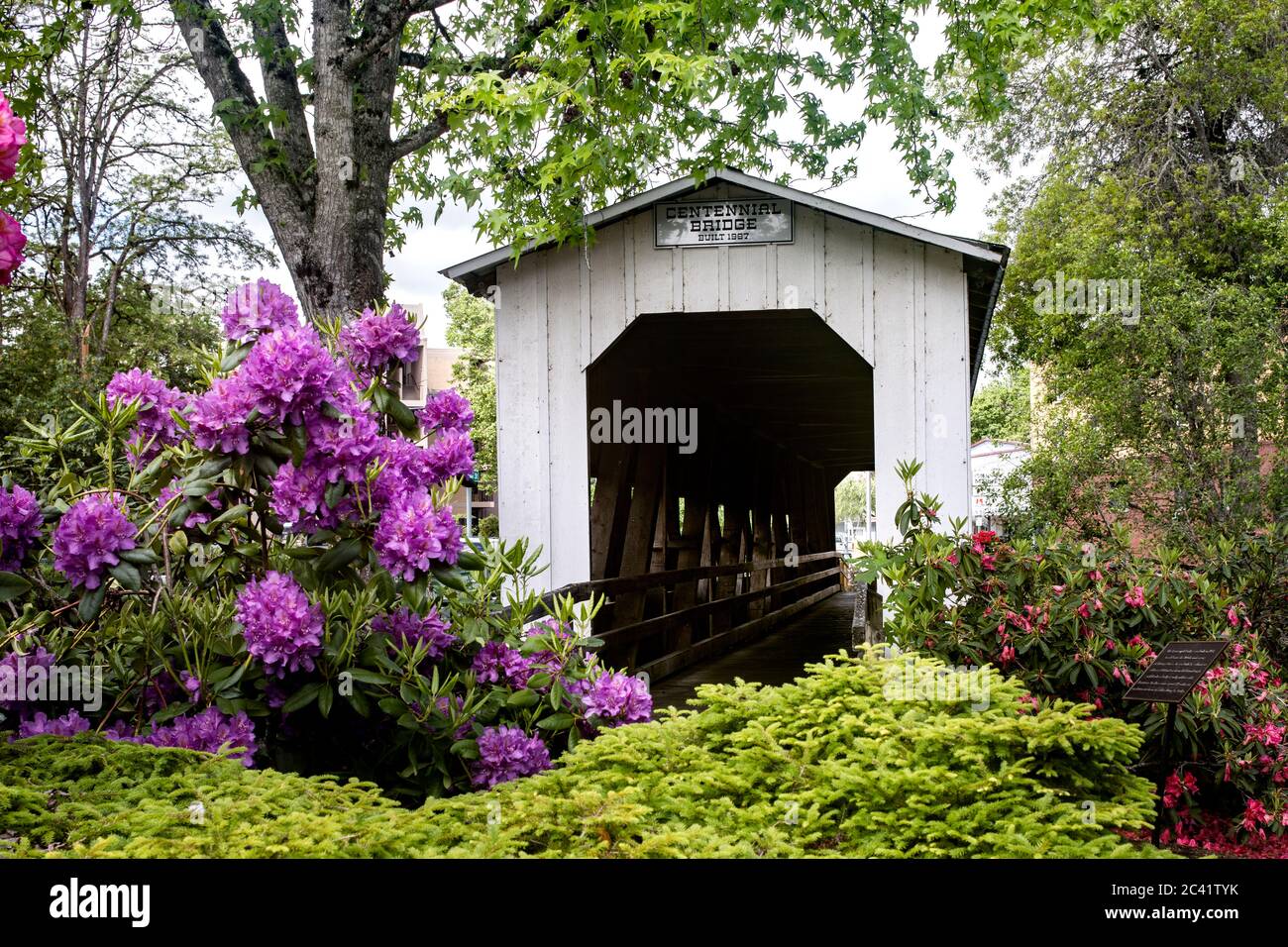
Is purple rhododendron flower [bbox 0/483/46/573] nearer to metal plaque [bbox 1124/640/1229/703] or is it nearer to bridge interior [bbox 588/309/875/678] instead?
metal plaque [bbox 1124/640/1229/703]

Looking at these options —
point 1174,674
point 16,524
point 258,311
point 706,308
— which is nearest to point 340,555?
point 258,311

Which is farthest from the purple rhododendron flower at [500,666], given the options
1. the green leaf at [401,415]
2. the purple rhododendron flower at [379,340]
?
the purple rhododendron flower at [379,340]

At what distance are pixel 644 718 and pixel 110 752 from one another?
63.4 inches

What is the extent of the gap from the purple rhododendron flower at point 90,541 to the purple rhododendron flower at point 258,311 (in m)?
0.71

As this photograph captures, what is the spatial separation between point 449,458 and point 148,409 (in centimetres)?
104

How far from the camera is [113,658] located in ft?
10.9

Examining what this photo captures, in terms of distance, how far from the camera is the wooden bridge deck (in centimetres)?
880

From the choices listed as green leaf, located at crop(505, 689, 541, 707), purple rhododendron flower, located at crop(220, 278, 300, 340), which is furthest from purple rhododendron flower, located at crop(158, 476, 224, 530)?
green leaf, located at crop(505, 689, 541, 707)

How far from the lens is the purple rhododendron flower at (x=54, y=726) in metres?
2.99

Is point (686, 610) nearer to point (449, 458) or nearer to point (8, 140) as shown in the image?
point (449, 458)

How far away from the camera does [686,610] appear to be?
393 inches

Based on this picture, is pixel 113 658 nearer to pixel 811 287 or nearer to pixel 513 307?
pixel 513 307

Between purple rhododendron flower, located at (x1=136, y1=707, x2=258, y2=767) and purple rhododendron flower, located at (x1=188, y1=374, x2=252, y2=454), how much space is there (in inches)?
30.8

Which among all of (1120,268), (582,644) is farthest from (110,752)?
(1120,268)
